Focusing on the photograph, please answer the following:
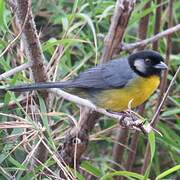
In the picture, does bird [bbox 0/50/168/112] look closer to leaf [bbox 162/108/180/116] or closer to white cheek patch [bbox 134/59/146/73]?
white cheek patch [bbox 134/59/146/73]

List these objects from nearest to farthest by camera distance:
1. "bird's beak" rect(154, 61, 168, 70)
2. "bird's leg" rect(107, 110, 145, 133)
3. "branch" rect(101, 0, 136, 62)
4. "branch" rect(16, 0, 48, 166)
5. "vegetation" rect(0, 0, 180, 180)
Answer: "bird's leg" rect(107, 110, 145, 133) < "branch" rect(16, 0, 48, 166) < "vegetation" rect(0, 0, 180, 180) < "branch" rect(101, 0, 136, 62) < "bird's beak" rect(154, 61, 168, 70)

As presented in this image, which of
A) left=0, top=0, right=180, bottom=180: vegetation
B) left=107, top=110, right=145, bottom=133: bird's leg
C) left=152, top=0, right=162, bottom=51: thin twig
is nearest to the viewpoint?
left=107, top=110, right=145, bottom=133: bird's leg

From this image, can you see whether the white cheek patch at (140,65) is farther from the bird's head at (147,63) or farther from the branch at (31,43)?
the branch at (31,43)

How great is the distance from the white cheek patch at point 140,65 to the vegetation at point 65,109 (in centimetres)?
10

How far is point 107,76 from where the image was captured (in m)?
2.98

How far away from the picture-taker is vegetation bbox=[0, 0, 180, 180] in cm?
241

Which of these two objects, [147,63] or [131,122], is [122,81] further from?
[131,122]

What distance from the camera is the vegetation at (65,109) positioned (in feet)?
7.91

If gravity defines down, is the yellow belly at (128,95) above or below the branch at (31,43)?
below

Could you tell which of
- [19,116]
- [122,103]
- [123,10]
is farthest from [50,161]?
[123,10]

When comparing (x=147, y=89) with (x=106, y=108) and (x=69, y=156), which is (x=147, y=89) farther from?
(x=69, y=156)

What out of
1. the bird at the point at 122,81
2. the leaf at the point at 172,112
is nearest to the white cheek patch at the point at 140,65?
the bird at the point at 122,81

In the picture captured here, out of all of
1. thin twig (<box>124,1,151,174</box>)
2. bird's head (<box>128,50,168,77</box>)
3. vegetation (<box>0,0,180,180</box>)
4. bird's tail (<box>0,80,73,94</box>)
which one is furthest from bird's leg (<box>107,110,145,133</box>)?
thin twig (<box>124,1,151,174</box>)

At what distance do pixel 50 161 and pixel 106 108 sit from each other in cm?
60
